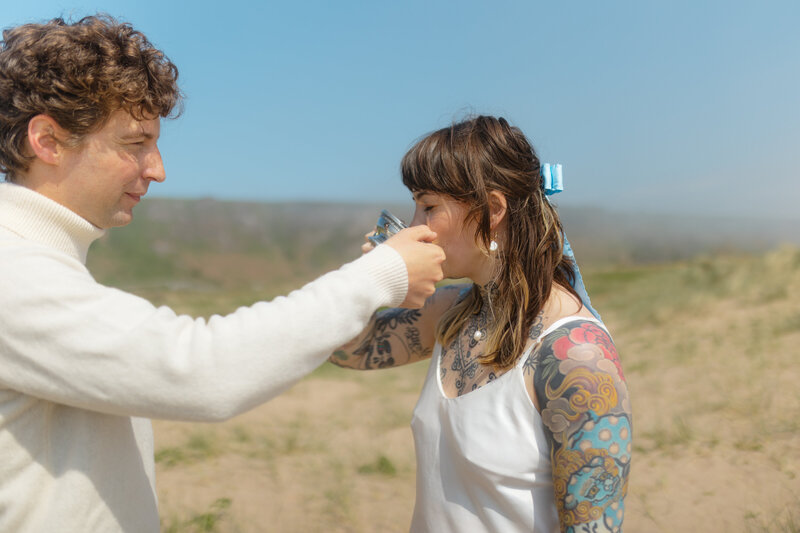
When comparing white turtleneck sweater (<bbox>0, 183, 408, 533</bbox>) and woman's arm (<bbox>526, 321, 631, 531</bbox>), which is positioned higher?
white turtleneck sweater (<bbox>0, 183, 408, 533</bbox>)

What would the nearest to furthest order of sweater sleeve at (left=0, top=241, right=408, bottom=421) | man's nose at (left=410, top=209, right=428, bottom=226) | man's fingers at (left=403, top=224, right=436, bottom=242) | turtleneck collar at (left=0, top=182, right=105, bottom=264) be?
sweater sleeve at (left=0, top=241, right=408, bottom=421) < turtleneck collar at (left=0, top=182, right=105, bottom=264) < man's fingers at (left=403, top=224, right=436, bottom=242) < man's nose at (left=410, top=209, right=428, bottom=226)

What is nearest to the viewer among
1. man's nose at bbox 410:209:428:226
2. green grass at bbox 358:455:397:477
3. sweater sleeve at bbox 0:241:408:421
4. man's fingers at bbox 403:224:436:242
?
sweater sleeve at bbox 0:241:408:421

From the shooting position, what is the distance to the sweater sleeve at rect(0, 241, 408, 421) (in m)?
1.62

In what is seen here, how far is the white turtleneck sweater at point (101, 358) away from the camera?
1619 millimetres

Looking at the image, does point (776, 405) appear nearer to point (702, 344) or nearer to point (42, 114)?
point (702, 344)

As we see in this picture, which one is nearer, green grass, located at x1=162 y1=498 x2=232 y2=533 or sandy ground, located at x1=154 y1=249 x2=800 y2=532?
green grass, located at x1=162 y1=498 x2=232 y2=533

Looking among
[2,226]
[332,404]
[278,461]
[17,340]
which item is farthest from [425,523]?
[332,404]

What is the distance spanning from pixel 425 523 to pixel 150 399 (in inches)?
50.0

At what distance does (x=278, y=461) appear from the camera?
7129 mm

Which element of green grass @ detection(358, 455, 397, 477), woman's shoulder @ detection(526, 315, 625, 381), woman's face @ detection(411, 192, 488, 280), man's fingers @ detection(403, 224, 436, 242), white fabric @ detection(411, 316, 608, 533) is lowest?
green grass @ detection(358, 455, 397, 477)

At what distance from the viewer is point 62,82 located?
1.97 meters

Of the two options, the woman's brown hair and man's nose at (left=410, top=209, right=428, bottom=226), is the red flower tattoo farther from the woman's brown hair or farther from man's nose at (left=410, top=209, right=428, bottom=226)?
man's nose at (left=410, top=209, right=428, bottom=226)

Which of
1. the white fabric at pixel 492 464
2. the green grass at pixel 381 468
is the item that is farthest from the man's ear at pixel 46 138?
the green grass at pixel 381 468

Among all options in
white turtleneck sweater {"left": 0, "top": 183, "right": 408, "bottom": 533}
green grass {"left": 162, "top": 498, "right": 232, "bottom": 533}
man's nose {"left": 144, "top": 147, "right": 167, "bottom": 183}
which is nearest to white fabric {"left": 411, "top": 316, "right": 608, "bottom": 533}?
white turtleneck sweater {"left": 0, "top": 183, "right": 408, "bottom": 533}
